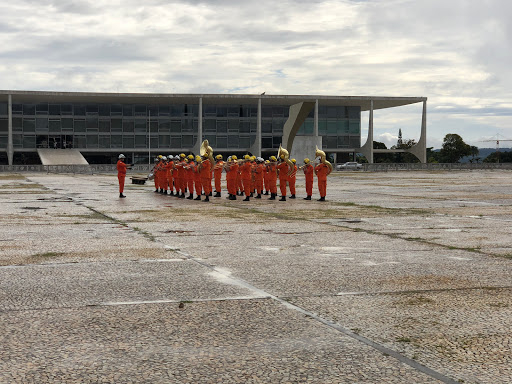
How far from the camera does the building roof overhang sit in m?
90.9

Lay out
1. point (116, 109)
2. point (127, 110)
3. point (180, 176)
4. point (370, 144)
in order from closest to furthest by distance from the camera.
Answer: point (180, 176)
point (116, 109)
point (127, 110)
point (370, 144)

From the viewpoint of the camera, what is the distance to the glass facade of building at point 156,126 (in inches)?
3809

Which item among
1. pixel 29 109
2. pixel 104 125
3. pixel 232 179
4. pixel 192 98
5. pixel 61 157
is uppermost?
pixel 192 98

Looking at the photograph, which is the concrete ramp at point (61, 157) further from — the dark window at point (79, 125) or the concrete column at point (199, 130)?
the concrete column at point (199, 130)

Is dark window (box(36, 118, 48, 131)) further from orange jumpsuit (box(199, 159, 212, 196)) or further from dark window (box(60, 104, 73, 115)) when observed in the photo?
orange jumpsuit (box(199, 159, 212, 196))

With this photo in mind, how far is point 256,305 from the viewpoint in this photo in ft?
22.9

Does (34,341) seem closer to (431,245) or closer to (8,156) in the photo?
(431,245)

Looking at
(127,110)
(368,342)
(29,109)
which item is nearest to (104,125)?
(127,110)

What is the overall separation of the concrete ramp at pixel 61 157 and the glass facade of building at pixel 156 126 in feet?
6.33

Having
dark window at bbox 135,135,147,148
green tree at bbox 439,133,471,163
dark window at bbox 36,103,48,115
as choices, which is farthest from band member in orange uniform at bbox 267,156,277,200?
green tree at bbox 439,133,471,163

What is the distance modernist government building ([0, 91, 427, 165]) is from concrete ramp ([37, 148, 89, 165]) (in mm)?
1770

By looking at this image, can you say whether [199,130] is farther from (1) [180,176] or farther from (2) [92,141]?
(1) [180,176]

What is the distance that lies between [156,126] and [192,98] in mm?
7910

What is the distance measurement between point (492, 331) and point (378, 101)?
98355 millimetres
